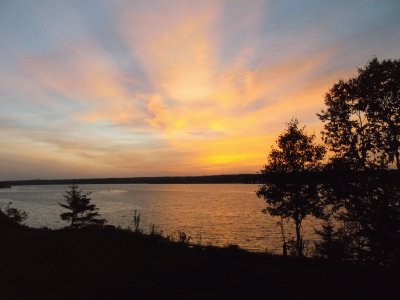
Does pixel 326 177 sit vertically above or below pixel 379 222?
above

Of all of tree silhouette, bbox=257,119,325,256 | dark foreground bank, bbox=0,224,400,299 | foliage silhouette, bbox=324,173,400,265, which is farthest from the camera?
tree silhouette, bbox=257,119,325,256

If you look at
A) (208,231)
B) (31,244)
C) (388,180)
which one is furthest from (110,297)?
(208,231)

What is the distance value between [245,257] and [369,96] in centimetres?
1435

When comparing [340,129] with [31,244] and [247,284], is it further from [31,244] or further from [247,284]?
[31,244]

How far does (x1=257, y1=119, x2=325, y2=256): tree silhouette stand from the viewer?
1341 inches

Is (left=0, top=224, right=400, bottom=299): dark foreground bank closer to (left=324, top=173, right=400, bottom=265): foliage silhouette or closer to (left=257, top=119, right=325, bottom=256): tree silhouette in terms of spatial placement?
(left=324, top=173, right=400, bottom=265): foliage silhouette

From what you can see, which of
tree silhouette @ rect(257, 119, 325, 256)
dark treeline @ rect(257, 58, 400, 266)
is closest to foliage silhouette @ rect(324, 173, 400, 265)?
dark treeline @ rect(257, 58, 400, 266)

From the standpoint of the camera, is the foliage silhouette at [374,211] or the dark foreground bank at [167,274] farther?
the foliage silhouette at [374,211]

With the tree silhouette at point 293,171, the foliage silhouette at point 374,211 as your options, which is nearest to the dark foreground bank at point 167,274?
the foliage silhouette at point 374,211

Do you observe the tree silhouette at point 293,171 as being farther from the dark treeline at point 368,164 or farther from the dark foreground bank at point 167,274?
the dark foreground bank at point 167,274

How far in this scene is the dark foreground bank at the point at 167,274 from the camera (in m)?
14.9

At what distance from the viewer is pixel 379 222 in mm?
23484

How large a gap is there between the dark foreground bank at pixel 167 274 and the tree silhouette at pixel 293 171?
12007 millimetres

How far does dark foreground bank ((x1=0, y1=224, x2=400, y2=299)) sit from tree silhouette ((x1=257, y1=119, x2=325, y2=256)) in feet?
39.4
